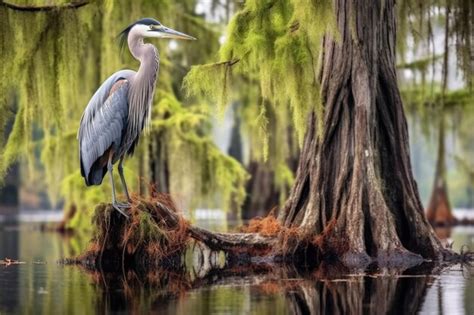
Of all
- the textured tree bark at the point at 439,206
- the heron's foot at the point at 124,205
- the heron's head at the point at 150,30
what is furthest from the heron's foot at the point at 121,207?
the textured tree bark at the point at 439,206

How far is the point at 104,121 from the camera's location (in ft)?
32.5

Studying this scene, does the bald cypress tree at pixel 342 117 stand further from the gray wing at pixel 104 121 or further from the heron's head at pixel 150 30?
the gray wing at pixel 104 121

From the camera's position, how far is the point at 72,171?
17.6 m

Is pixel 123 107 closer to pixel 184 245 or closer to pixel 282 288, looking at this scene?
pixel 184 245

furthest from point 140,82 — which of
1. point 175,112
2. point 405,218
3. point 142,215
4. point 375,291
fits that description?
point 175,112

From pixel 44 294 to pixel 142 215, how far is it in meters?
2.49

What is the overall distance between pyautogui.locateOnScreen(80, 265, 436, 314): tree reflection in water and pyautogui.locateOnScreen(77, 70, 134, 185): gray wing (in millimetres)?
1307

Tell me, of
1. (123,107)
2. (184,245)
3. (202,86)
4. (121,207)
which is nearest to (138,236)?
(121,207)

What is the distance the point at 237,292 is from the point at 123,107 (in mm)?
3177

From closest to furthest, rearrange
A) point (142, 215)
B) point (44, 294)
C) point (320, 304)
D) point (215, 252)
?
point (320, 304), point (44, 294), point (142, 215), point (215, 252)

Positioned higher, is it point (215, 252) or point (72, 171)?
point (72, 171)

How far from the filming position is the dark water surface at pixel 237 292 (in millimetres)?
6250

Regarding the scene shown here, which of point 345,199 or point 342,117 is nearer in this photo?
point 345,199

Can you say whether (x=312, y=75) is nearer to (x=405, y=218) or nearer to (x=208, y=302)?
(x=405, y=218)
